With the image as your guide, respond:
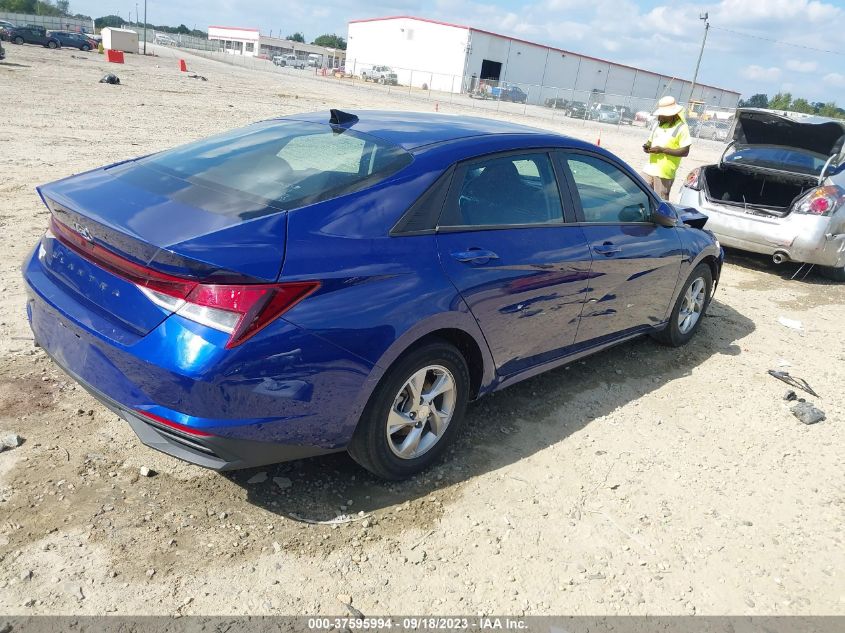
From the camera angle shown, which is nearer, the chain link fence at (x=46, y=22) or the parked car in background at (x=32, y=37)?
the parked car in background at (x=32, y=37)

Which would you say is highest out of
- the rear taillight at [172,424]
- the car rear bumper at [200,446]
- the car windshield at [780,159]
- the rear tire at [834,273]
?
the car windshield at [780,159]

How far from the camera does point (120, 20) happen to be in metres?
148

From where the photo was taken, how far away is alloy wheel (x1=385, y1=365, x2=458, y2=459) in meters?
3.17

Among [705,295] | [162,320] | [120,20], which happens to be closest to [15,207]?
[162,320]

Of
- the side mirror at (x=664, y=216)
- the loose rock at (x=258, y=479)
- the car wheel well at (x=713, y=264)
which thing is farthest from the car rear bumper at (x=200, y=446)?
the car wheel well at (x=713, y=264)

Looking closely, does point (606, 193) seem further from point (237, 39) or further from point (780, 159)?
point (237, 39)

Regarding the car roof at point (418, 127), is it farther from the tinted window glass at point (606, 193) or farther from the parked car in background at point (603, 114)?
the parked car in background at point (603, 114)

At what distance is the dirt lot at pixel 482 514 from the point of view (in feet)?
8.77

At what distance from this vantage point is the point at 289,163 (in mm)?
3338

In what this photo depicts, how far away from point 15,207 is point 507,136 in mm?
5771

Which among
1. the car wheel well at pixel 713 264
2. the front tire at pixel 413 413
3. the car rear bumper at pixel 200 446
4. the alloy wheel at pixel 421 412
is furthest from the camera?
the car wheel well at pixel 713 264

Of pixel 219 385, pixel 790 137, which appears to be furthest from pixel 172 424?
pixel 790 137

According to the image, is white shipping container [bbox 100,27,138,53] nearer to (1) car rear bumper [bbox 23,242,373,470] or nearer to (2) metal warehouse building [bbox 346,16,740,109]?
(2) metal warehouse building [bbox 346,16,740,109]

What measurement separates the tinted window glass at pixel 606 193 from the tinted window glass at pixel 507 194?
0.95ft
